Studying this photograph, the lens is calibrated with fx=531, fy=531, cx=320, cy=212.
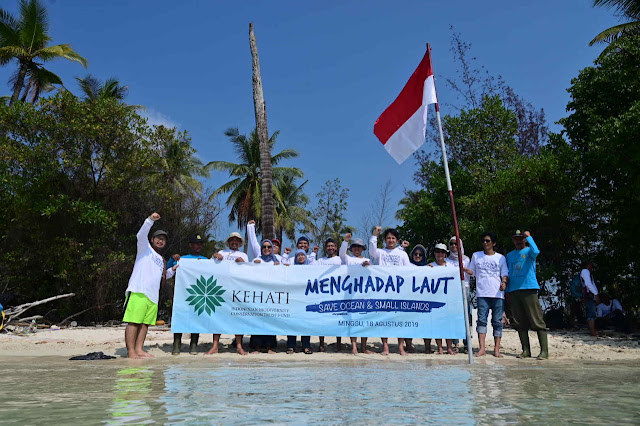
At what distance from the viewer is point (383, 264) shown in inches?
343

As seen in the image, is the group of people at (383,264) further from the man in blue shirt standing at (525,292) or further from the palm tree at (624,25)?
the palm tree at (624,25)

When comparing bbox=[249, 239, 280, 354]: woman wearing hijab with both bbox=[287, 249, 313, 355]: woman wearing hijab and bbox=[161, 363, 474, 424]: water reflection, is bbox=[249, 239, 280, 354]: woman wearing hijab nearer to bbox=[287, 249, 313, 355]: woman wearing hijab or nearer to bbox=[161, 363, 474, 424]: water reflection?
bbox=[287, 249, 313, 355]: woman wearing hijab

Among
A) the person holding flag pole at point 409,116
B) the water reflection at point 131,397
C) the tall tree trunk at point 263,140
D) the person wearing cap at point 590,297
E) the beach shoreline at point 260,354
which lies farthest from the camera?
the tall tree trunk at point 263,140

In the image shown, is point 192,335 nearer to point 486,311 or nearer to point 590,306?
point 486,311

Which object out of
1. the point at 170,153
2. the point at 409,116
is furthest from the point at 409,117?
the point at 170,153

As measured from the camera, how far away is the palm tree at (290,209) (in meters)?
34.3

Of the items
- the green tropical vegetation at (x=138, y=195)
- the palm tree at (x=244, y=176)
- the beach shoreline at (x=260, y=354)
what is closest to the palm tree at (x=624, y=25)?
the green tropical vegetation at (x=138, y=195)

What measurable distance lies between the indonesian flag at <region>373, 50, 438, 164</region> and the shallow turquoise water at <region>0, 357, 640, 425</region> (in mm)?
3262

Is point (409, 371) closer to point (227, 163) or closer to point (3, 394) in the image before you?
point (3, 394)

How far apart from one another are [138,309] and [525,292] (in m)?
5.56

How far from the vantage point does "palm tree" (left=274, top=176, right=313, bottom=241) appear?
34.3 metres

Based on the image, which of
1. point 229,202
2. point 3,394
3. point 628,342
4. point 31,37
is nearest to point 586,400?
point 3,394

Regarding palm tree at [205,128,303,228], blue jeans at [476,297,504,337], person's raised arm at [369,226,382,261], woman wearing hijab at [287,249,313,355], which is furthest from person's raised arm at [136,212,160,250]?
palm tree at [205,128,303,228]

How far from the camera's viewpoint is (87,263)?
13750 mm
